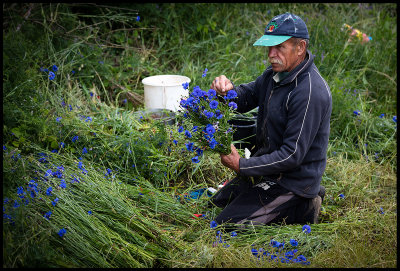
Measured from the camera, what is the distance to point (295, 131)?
2791mm

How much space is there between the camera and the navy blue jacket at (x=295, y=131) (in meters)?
2.80

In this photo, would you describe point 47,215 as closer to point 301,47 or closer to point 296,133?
point 296,133

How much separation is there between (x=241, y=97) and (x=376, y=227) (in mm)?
1345

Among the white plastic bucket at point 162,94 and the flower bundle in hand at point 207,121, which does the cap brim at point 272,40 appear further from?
the white plastic bucket at point 162,94

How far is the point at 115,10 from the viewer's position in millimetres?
5277

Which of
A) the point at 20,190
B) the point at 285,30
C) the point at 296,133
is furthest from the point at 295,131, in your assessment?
the point at 20,190

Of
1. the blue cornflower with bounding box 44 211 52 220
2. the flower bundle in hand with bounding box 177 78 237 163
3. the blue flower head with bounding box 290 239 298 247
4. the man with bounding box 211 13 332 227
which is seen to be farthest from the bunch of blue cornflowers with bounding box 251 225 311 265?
the blue cornflower with bounding box 44 211 52 220

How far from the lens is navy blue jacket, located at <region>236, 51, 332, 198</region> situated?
280cm

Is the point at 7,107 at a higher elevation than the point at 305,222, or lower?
higher

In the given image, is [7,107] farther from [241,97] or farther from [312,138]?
[312,138]

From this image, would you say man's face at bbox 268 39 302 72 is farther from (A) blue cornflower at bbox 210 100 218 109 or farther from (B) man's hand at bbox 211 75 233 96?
(A) blue cornflower at bbox 210 100 218 109

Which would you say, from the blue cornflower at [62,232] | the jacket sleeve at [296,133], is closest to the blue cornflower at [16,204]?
the blue cornflower at [62,232]

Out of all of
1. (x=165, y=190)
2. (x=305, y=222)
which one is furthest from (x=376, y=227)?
(x=165, y=190)

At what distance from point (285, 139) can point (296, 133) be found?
85mm
